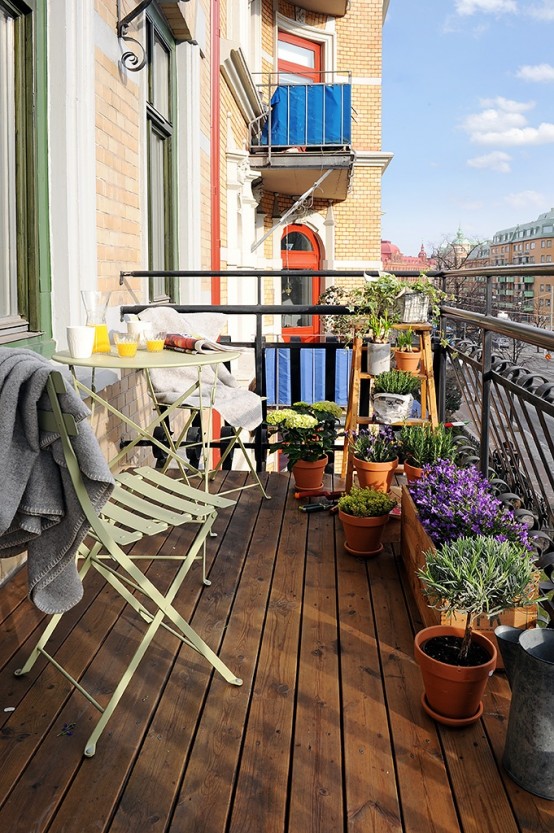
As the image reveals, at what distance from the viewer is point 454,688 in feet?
6.18

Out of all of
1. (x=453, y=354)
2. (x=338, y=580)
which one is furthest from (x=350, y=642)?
(x=453, y=354)

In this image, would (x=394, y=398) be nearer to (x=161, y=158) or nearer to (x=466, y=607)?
(x=466, y=607)

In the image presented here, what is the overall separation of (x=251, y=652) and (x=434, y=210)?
81.7 meters

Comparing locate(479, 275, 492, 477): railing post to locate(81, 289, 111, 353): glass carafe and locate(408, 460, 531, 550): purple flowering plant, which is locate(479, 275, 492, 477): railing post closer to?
locate(408, 460, 531, 550): purple flowering plant

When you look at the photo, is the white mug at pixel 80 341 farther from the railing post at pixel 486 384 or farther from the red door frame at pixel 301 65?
the red door frame at pixel 301 65

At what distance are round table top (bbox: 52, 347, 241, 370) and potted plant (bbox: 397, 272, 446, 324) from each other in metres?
1.04

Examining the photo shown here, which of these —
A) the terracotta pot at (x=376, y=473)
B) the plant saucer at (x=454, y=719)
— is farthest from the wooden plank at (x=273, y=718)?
the terracotta pot at (x=376, y=473)

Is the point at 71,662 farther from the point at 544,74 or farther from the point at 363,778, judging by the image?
the point at 544,74

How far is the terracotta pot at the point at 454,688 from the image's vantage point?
1.87 m

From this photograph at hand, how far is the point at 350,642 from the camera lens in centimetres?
235

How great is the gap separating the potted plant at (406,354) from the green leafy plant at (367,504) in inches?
39.1

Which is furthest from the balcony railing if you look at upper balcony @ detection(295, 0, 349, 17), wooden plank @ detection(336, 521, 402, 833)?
upper balcony @ detection(295, 0, 349, 17)

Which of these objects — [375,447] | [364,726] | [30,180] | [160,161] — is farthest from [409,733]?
[160,161]

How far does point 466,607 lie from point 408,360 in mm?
2171
